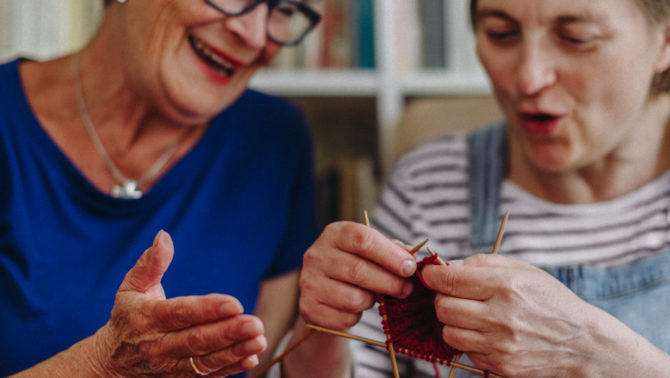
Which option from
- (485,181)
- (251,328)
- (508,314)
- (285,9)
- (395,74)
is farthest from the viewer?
(395,74)

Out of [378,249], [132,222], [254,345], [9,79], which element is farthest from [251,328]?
[9,79]

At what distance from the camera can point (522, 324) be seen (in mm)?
723

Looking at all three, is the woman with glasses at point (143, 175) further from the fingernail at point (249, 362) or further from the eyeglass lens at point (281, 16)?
the fingernail at point (249, 362)

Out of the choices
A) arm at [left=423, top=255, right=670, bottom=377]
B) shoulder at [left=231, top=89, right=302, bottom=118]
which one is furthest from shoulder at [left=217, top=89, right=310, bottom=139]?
arm at [left=423, top=255, right=670, bottom=377]

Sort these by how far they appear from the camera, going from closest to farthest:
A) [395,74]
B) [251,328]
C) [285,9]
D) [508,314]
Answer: [251,328]
[508,314]
[285,9]
[395,74]

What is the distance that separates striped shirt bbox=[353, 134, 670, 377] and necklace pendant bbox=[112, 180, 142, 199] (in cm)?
44

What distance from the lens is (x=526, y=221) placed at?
3.59 ft

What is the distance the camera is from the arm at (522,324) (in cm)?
72

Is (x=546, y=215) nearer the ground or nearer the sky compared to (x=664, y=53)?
nearer the ground

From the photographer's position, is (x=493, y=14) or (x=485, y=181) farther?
(x=485, y=181)

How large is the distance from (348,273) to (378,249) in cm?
6

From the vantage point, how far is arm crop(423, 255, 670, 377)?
721mm

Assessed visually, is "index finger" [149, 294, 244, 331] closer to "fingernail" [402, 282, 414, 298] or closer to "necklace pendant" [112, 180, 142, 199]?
"fingernail" [402, 282, 414, 298]

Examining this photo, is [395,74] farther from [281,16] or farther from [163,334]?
[163,334]
